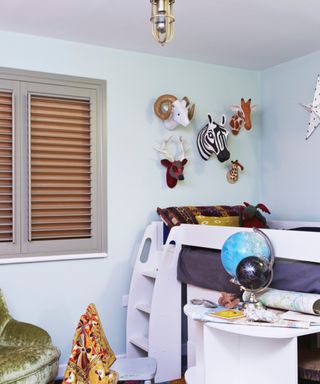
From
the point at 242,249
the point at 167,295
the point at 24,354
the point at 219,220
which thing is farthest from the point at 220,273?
the point at 24,354

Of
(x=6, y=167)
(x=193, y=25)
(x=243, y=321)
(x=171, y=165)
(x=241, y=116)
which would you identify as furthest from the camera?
(x=241, y=116)

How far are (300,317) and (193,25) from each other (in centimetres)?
191

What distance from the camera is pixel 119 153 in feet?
11.6

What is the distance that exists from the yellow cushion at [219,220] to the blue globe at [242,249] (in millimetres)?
1045

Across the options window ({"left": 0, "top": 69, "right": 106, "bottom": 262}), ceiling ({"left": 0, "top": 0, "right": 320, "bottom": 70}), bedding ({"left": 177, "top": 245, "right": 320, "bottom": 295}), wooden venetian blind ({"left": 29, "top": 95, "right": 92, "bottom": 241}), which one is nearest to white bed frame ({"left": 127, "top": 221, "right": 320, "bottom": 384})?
bedding ({"left": 177, "top": 245, "right": 320, "bottom": 295})

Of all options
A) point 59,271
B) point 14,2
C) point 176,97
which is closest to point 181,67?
point 176,97

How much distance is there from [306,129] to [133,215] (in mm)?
1489

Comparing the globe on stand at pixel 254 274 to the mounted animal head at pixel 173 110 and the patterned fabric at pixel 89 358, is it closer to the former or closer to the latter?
the patterned fabric at pixel 89 358

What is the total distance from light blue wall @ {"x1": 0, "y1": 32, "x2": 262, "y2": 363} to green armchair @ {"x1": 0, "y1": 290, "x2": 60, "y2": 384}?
28cm

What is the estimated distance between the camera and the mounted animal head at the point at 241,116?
3.86 meters

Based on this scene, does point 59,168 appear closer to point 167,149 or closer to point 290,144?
point 167,149

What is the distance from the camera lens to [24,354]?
2.61 metres

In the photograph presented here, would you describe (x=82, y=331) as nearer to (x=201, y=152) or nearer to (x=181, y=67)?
(x=201, y=152)

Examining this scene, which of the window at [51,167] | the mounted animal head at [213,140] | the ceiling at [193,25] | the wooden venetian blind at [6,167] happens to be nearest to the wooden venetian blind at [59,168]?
the window at [51,167]
